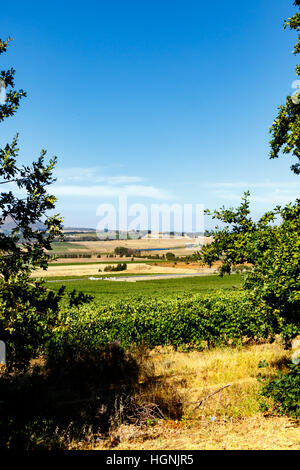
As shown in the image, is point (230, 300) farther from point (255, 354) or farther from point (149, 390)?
point (149, 390)

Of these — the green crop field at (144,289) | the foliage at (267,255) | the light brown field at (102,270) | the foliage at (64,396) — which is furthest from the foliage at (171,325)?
Result: the light brown field at (102,270)

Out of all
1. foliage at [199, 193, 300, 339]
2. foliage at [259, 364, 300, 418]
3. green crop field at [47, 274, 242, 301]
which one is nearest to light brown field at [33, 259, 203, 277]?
green crop field at [47, 274, 242, 301]

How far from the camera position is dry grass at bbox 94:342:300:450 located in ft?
21.7

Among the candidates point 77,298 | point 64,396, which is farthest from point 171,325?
point 77,298

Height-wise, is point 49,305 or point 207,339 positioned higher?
point 49,305

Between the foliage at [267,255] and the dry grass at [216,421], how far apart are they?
212cm

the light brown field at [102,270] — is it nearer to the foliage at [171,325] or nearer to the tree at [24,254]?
the foliage at [171,325]

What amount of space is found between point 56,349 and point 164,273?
247ft

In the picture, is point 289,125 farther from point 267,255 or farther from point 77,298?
point 77,298

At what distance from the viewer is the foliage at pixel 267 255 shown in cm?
691
